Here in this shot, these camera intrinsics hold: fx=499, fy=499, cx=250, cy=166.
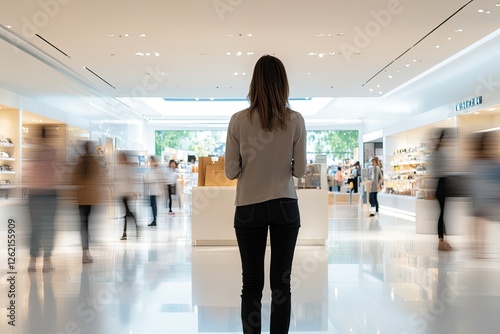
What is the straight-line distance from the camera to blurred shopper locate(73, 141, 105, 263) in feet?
17.8

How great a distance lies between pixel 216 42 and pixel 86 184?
214 inches

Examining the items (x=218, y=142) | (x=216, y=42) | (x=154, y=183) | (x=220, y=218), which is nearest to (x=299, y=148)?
(x=220, y=218)

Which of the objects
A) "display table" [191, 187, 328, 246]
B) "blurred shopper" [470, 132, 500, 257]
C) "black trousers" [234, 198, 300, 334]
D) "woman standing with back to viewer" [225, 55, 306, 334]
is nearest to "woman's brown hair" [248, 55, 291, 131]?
"woman standing with back to viewer" [225, 55, 306, 334]

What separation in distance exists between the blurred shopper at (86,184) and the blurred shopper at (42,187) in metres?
0.63

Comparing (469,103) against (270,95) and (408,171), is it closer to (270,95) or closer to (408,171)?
(408,171)

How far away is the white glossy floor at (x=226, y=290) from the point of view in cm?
297

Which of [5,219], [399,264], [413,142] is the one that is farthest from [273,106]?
[413,142]

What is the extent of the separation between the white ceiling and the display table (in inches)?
119

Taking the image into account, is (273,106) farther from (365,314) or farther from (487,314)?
(487,314)

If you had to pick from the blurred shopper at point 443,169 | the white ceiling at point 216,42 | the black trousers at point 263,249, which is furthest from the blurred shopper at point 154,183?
the black trousers at point 263,249

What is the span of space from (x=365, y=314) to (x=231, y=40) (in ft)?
25.2

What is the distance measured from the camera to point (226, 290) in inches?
156

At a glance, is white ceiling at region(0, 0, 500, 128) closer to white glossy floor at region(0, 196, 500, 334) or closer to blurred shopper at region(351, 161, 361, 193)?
white glossy floor at region(0, 196, 500, 334)

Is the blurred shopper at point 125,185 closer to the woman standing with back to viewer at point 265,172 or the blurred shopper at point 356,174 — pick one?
the woman standing with back to viewer at point 265,172
